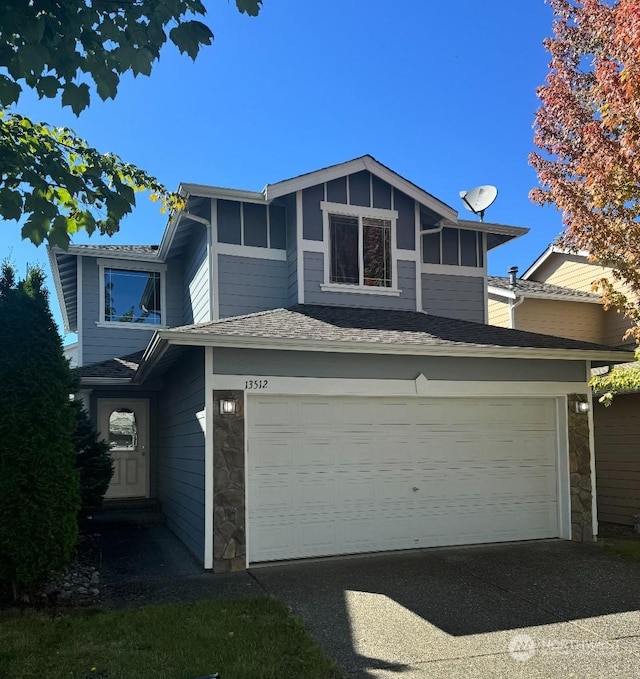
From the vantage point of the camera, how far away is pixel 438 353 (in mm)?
8680

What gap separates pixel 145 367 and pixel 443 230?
21.0 feet

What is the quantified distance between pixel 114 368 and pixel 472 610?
829 centimetres

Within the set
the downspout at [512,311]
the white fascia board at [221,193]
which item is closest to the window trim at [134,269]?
the white fascia board at [221,193]

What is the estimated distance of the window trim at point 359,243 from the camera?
35.9 ft

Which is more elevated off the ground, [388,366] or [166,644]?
[388,366]

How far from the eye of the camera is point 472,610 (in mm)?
6102

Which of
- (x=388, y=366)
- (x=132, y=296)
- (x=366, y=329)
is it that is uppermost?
(x=132, y=296)

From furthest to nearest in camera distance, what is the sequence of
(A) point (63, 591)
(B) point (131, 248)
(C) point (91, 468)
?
(B) point (131, 248), (C) point (91, 468), (A) point (63, 591)

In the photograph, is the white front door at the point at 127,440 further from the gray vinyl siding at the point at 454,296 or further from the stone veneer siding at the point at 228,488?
the gray vinyl siding at the point at 454,296

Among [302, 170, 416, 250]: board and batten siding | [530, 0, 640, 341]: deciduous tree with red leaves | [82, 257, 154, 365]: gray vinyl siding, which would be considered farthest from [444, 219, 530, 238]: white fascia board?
[82, 257, 154, 365]: gray vinyl siding

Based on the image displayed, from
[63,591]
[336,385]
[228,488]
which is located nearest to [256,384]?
[336,385]

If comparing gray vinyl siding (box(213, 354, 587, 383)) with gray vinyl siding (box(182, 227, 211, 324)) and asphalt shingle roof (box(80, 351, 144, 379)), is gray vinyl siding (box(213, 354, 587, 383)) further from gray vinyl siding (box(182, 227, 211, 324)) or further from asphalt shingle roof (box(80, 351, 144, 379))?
asphalt shingle roof (box(80, 351, 144, 379))

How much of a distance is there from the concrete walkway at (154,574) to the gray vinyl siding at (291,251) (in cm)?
444

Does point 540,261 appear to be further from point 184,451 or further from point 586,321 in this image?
point 184,451
